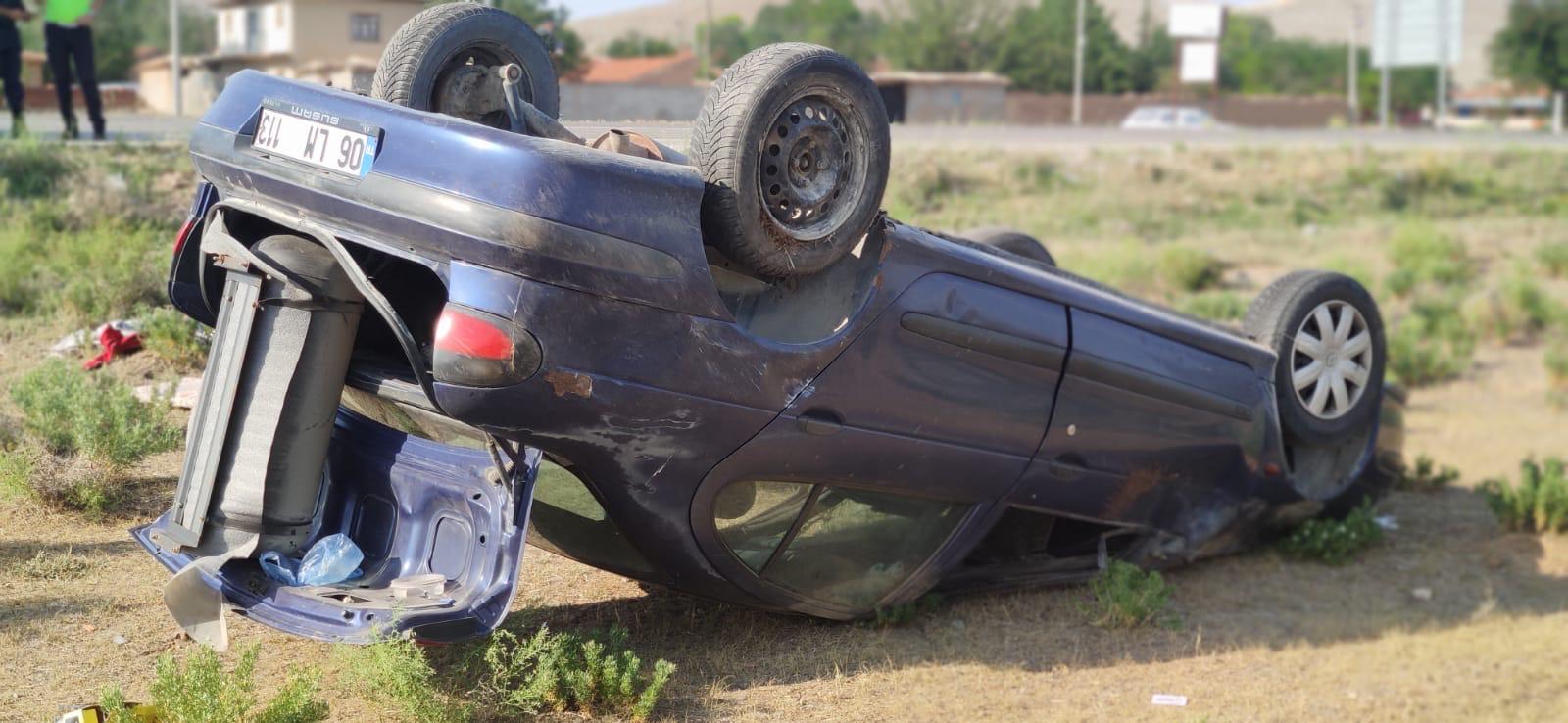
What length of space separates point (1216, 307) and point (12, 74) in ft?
33.8

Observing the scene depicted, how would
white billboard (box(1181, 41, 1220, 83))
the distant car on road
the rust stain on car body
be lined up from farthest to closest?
1. white billboard (box(1181, 41, 1220, 83))
2. the distant car on road
3. the rust stain on car body

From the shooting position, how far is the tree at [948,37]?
69.9 metres

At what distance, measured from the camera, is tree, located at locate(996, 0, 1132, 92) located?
68.8 metres

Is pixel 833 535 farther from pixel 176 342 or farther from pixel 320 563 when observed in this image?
pixel 176 342

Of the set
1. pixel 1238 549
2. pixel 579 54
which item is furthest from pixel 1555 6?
pixel 1238 549

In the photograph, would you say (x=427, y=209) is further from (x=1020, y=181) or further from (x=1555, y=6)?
(x=1555, y=6)

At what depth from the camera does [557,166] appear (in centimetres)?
356

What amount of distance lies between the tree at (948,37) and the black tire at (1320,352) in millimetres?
65339

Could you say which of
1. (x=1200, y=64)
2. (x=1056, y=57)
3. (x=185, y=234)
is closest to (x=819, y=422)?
(x=185, y=234)

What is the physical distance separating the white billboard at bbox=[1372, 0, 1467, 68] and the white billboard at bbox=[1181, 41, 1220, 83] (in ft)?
29.3

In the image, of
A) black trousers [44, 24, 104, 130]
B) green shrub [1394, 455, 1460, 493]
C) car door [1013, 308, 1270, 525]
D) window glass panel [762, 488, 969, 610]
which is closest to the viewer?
window glass panel [762, 488, 969, 610]

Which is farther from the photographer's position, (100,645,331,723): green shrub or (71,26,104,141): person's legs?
(71,26,104,141): person's legs

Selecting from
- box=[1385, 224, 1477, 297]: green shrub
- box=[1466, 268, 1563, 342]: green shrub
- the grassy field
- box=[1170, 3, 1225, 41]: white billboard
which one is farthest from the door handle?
box=[1170, 3, 1225, 41]: white billboard

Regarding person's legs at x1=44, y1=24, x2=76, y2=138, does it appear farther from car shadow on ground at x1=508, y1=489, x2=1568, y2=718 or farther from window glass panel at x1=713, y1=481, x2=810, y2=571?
window glass panel at x1=713, y1=481, x2=810, y2=571
